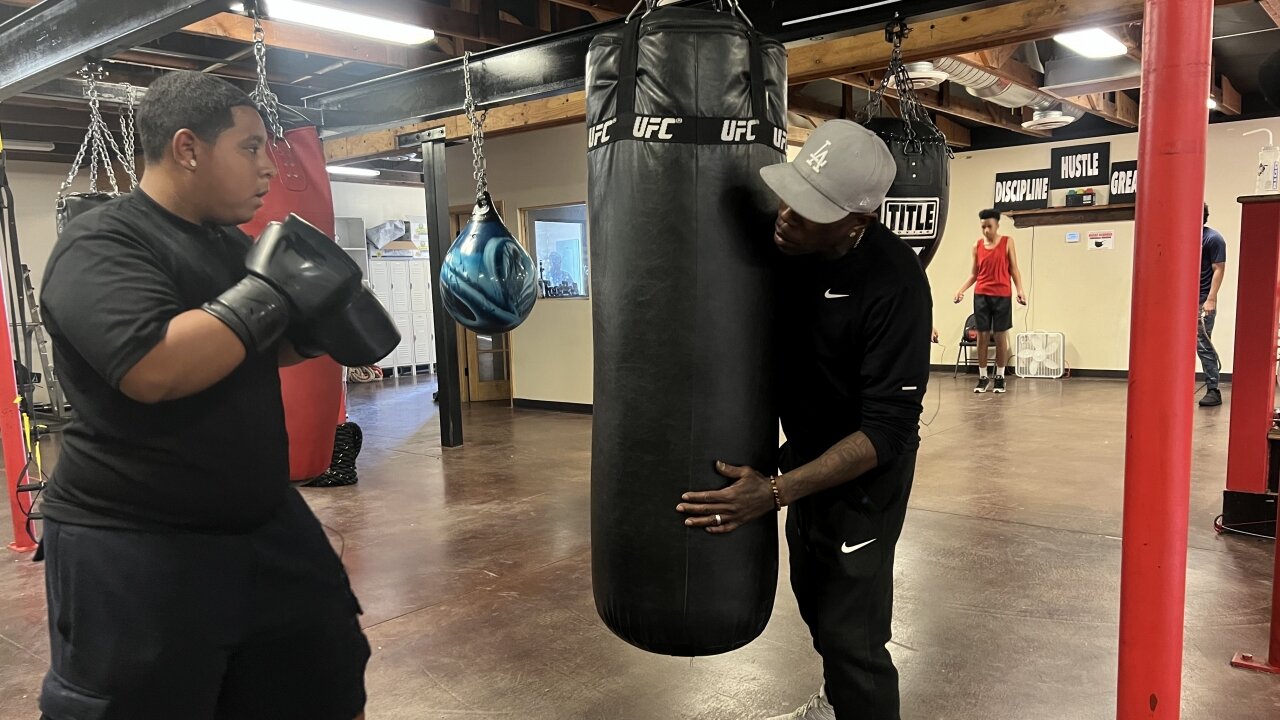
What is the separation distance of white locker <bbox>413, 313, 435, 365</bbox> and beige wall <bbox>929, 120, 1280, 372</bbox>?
721cm

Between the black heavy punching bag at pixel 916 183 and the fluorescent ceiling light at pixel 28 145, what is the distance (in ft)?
28.8

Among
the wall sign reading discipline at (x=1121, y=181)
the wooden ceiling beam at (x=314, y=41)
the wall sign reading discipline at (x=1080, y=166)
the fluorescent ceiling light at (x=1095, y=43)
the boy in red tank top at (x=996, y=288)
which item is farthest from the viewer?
→ the wall sign reading discipline at (x=1080, y=166)

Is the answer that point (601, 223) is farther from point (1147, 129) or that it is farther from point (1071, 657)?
point (1071, 657)

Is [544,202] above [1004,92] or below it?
below

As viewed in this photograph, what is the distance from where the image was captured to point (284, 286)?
1.31m

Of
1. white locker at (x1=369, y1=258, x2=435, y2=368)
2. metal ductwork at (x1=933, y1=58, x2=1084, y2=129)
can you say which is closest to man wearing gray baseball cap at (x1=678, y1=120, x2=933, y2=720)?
metal ductwork at (x1=933, y1=58, x2=1084, y2=129)

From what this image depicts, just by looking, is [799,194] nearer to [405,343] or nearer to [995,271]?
[995,271]

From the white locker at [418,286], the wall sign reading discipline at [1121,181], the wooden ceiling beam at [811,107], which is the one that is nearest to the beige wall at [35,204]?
the white locker at [418,286]

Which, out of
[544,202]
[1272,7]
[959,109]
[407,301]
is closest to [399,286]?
[407,301]

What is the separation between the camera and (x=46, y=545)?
52.8 inches

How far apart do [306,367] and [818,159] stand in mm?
1700

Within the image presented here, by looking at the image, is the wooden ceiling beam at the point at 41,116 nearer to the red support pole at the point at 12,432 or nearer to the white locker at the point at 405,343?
the red support pole at the point at 12,432

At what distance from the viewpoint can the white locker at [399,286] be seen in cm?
1195

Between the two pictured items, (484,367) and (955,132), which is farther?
(955,132)
